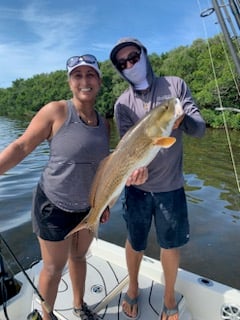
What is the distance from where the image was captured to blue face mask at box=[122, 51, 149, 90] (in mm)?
2559

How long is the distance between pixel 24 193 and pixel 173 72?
35.2m

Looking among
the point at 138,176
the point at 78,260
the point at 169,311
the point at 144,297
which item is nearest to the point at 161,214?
the point at 138,176

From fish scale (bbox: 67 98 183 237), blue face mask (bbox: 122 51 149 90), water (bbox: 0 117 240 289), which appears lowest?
water (bbox: 0 117 240 289)

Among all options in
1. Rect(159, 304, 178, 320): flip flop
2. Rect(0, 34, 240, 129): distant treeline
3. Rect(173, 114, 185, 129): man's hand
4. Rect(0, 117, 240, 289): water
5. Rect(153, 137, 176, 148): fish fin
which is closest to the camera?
Rect(153, 137, 176, 148): fish fin

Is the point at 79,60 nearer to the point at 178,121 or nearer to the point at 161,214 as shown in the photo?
the point at 178,121

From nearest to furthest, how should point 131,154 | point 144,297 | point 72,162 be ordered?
point 131,154
point 72,162
point 144,297

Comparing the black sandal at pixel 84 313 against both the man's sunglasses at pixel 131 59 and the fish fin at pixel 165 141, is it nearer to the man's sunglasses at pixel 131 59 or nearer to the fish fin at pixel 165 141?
the fish fin at pixel 165 141

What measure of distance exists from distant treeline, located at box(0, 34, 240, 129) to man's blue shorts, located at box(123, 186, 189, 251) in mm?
1508

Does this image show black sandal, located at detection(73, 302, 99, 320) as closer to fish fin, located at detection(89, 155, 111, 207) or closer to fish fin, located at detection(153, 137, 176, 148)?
fish fin, located at detection(89, 155, 111, 207)

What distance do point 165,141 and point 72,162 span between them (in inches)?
27.2

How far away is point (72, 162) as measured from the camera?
90.6 inches

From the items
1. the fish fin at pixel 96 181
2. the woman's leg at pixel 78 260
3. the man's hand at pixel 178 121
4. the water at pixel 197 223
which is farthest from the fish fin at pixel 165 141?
the water at pixel 197 223

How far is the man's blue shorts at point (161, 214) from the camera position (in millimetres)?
2570

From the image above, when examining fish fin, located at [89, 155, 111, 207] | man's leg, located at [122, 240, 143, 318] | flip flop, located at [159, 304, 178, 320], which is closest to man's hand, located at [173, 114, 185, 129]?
fish fin, located at [89, 155, 111, 207]
